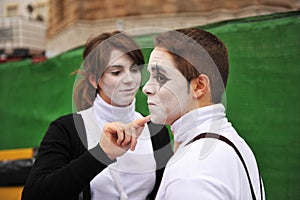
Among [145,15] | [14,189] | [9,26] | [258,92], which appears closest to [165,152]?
[258,92]

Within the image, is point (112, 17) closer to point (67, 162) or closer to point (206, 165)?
point (67, 162)

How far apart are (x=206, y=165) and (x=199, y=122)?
13 cm

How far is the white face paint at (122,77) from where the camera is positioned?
1.09m

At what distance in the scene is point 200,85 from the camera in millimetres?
967

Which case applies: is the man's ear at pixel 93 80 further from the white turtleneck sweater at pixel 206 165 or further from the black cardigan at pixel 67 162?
the white turtleneck sweater at pixel 206 165

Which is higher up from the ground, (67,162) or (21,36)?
(67,162)

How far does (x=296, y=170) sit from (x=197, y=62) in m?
1.11

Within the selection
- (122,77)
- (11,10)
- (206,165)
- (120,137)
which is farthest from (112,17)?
(11,10)

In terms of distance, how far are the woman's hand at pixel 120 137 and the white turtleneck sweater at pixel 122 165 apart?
99mm

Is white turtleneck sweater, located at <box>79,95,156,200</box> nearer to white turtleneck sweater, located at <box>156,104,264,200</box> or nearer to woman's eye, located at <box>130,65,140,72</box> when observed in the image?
woman's eye, located at <box>130,65,140,72</box>

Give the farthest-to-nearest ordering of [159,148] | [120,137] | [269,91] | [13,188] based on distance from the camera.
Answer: [13,188] → [269,91] → [159,148] → [120,137]

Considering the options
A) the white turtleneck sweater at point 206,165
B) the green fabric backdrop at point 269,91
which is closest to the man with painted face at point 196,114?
the white turtleneck sweater at point 206,165

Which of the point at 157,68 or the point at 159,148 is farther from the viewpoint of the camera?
the point at 159,148

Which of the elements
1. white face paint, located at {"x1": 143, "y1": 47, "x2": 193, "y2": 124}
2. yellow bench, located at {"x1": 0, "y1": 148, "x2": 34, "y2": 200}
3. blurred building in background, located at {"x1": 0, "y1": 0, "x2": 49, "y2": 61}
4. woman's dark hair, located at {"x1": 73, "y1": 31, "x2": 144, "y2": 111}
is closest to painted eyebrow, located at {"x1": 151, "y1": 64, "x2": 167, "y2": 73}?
white face paint, located at {"x1": 143, "y1": 47, "x2": 193, "y2": 124}
